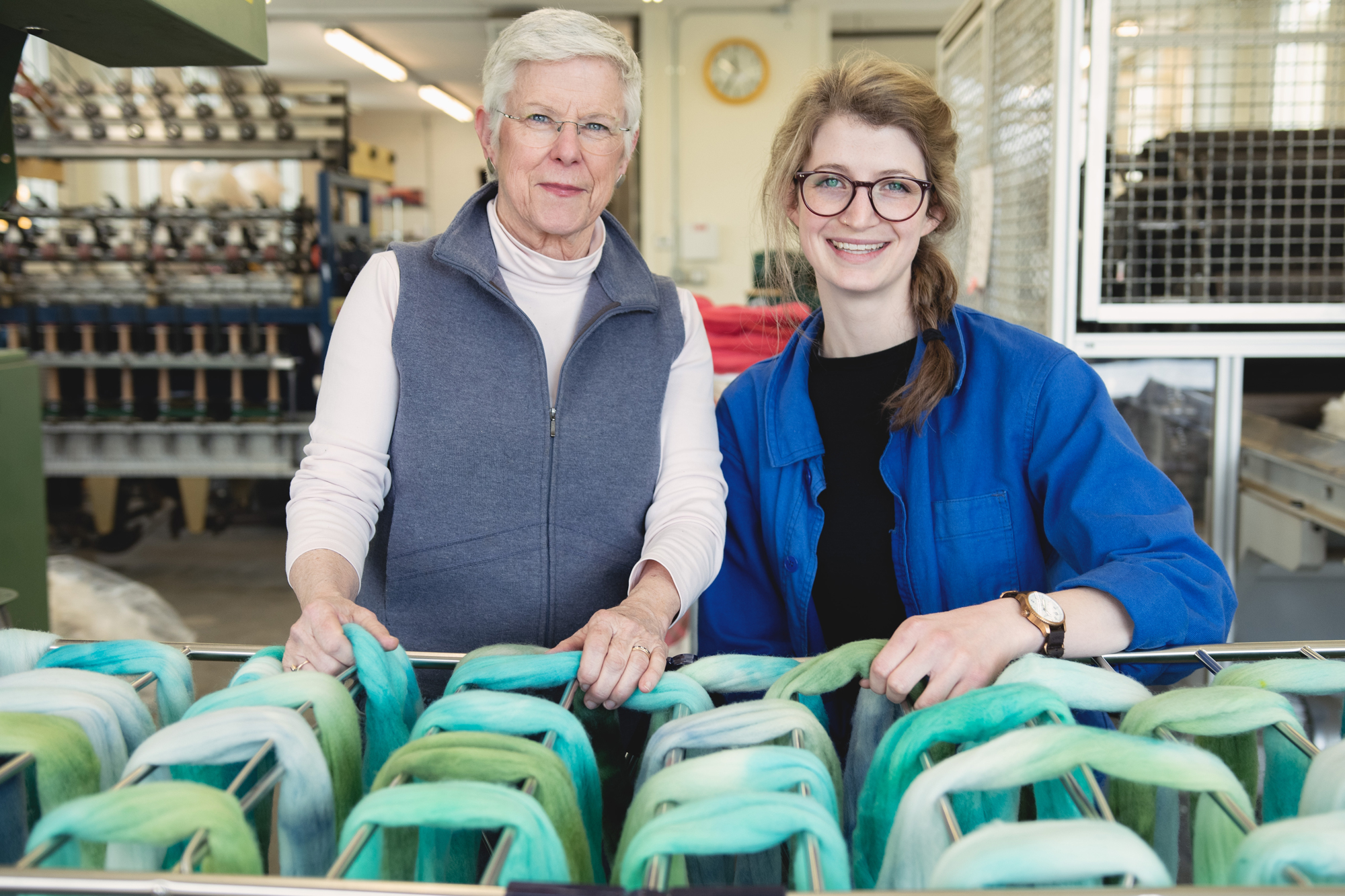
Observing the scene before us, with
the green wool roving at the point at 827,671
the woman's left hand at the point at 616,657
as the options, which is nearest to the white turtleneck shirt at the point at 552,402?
the woman's left hand at the point at 616,657

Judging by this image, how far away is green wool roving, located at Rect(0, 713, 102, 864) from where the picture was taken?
0.71m

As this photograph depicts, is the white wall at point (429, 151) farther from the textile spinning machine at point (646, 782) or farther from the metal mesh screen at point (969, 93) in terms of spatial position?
the textile spinning machine at point (646, 782)

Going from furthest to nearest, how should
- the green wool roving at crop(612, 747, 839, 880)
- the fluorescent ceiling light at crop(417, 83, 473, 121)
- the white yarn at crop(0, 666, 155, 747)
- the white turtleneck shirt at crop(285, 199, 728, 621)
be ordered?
the fluorescent ceiling light at crop(417, 83, 473, 121) → the white turtleneck shirt at crop(285, 199, 728, 621) → the white yarn at crop(0, 666, 155, 747) → the green wool roving at crop(612, 747, 839, 880)

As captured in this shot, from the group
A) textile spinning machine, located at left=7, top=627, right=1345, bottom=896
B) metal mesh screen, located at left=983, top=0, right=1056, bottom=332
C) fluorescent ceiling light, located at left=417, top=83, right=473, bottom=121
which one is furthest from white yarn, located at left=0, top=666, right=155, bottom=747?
fluorescent ceiling light, located at left=417, top=83, right=473, bottom=121

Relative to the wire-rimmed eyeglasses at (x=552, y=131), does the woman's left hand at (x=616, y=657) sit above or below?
below

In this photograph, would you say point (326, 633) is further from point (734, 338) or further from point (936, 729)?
point (734, 338)

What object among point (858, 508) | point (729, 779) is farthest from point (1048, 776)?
point (858, 508)

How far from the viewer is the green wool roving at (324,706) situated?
77cm

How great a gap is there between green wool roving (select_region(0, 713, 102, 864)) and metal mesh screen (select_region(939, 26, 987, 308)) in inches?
114

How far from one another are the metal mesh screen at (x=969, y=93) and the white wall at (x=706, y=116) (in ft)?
11.5

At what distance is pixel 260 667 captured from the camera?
2.85 ft

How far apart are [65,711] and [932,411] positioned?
107 cm

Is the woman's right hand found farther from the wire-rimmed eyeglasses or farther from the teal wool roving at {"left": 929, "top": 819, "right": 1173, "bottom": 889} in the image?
the wire-rimmed eyeglasses

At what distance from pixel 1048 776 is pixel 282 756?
1.73 ft
